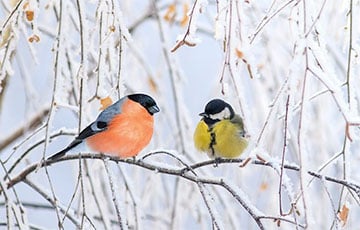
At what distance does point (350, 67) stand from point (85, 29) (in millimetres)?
404

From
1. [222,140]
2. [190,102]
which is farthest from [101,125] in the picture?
[190,102]

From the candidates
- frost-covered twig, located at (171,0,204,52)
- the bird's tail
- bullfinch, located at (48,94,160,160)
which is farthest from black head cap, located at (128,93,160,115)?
frost-covered twig, located at (171,0,204,52)

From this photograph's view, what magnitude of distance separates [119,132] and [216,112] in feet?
1.10

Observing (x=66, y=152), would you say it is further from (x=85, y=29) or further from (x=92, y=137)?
(x=85, y=29)

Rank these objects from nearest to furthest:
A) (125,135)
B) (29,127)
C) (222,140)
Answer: (125,135)
(222,140)
(29,127)

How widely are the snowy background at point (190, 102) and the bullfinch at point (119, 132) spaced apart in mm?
37

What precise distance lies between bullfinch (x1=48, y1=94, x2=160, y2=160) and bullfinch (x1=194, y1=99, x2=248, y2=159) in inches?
7.8

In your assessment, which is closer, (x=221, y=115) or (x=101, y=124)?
(x=101, y=124)

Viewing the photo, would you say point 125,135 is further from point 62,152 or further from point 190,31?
point 190,31

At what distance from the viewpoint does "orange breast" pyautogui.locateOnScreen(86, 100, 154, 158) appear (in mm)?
1085

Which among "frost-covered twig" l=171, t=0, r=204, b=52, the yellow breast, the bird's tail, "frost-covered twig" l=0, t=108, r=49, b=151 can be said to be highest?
"frost-covered twig" l=0, t=108, r=49, b=151

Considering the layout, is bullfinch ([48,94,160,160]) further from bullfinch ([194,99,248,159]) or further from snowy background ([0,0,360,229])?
bullfinch ([194,99,248,159])

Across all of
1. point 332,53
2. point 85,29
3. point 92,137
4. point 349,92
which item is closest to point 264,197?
point 332,53

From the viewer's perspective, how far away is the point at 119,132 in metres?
1.12
